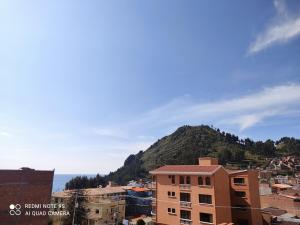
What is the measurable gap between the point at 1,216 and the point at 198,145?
15364 centimetres

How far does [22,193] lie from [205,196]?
1056 inches

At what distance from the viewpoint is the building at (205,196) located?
137ft

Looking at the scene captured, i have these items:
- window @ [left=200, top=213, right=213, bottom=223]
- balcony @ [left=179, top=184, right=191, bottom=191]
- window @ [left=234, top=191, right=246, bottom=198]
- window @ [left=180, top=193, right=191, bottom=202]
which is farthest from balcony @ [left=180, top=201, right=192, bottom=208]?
window @ [left=234, top=191, right=246, bottom=198]

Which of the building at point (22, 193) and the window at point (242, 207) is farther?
the window at point (242, 207)

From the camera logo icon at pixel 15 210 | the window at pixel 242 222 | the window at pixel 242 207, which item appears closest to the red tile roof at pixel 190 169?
the window at pixel 242 207

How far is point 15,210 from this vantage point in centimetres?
3659

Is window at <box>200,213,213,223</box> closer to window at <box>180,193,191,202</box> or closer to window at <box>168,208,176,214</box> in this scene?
window at <box>180,193,191,202</box>

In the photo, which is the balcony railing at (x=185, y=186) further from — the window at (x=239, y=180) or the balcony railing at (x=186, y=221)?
the window at (x=239, y=180)

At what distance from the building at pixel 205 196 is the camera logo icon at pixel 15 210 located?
74.8 feet

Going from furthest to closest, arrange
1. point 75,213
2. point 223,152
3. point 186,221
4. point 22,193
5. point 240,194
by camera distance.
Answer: point 223,152, point 75,213, point 240,194, point 186,221, point 22,193

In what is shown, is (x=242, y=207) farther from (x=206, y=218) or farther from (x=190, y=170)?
Answer: (x=190, y=170)

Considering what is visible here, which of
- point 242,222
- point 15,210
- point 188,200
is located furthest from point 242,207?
point 15,210

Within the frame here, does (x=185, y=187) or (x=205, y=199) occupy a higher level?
(x=185, y=187)

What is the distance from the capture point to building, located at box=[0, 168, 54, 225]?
3619 centimetres
